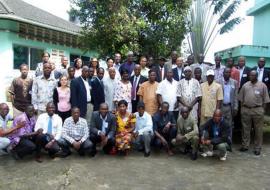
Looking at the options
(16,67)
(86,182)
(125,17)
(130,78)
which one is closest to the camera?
(86,182)

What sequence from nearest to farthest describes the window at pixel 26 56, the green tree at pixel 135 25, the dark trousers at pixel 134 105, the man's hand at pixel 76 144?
the man's hand at pixel 76 144 → the dark trousers at pixel 134 105 → the green tree at pixel 135 25 → the window at pixel 26 56

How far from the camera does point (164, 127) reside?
7629mm

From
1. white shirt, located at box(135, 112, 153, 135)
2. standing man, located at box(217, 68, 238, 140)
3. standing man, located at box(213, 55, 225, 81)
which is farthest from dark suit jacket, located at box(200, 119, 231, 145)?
standing man, located at box(213, 55, 225, 81)

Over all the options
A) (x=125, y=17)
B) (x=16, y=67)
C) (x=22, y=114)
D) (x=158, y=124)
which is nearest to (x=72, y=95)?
(x=22, y=114)

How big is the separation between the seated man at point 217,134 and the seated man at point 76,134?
233 centimetres

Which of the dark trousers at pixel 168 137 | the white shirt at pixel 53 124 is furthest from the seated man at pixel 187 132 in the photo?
the white shirt at pixel 53 124

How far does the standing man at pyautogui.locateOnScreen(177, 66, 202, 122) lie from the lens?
7.81 meters

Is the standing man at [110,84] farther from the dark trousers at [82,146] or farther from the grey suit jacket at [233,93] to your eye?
the grey suit jacket at [233,93]

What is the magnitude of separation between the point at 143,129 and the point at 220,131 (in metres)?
1.58

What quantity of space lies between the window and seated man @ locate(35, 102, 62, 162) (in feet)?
21.0

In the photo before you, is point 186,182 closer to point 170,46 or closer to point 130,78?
point 130,78

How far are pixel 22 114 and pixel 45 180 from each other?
169 centimetres

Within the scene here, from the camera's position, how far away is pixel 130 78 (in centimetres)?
821

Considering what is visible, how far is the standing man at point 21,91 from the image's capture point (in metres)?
7.50
